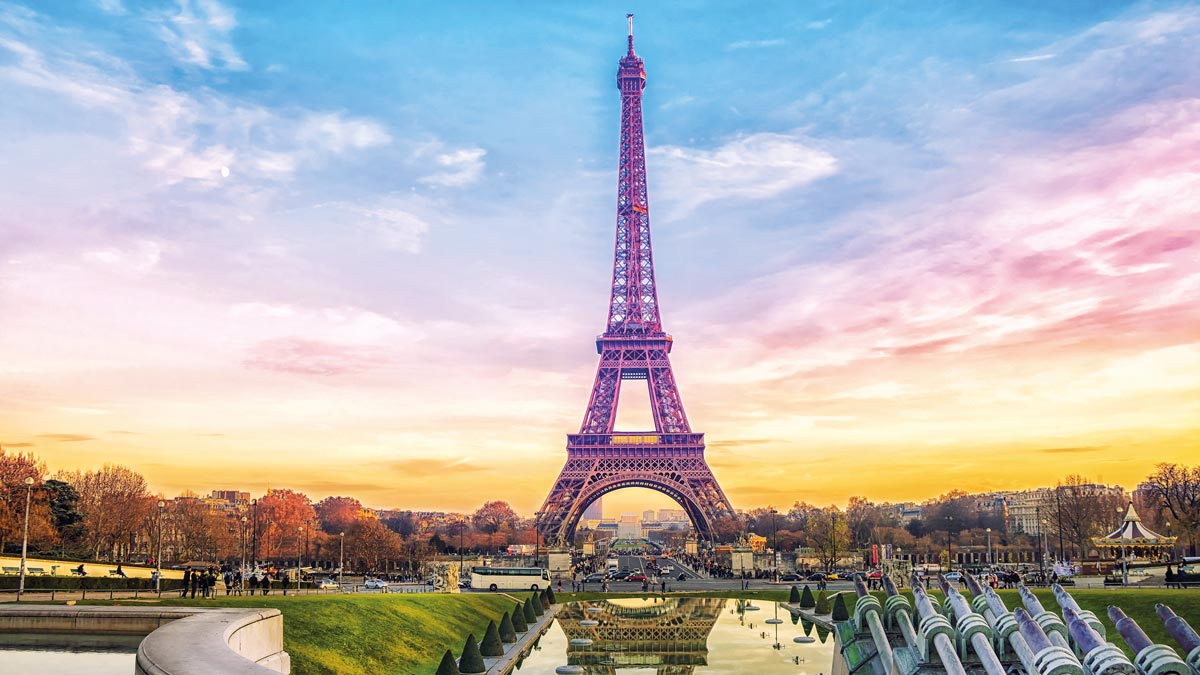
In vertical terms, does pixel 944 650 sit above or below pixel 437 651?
above

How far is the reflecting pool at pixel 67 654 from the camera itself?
1461cm

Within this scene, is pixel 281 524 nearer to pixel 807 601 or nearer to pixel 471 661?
pixel 807 601

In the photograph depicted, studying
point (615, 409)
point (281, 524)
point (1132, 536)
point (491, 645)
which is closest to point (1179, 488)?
point (1132, 536)

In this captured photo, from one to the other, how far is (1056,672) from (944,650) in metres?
2.59

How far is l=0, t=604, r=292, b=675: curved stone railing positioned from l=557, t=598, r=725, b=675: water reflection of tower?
1892 cm

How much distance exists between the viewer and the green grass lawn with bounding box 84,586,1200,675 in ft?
95.2

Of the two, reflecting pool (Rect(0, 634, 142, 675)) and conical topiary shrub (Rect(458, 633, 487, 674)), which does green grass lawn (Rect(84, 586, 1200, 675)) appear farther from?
reflecting pool (Rect(0, 634, 142, 675))

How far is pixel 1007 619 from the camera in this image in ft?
46.3

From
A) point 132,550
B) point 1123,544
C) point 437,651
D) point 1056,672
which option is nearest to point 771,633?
point 437,651

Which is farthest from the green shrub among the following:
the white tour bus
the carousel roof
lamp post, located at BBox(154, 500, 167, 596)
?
the carousel roof

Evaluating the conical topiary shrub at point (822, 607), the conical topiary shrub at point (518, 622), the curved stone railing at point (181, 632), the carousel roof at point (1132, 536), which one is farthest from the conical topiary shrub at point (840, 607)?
the carousel roof at point (1132, 536)

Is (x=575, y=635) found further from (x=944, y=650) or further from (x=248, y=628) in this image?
(x=944, y=650)

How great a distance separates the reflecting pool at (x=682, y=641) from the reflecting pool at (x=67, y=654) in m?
18.9

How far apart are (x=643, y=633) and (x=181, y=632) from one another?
3512 centimetres
